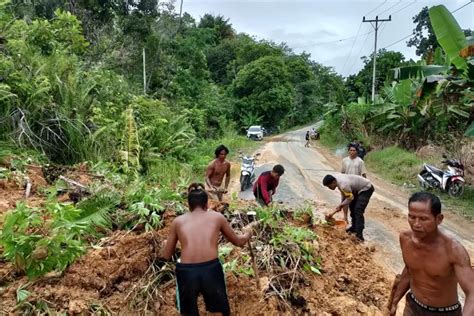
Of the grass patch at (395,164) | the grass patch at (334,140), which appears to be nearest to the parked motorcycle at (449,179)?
the grass patch at (395,164)

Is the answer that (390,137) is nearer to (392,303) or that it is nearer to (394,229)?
(394,229)

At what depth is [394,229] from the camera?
869cm

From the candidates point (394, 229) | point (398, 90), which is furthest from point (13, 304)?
point (398, 90)

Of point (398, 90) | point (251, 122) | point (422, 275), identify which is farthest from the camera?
point (251, 122)

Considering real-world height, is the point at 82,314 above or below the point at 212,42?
below

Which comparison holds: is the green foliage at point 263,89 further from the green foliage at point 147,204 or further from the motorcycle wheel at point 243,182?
the green foliage at point 147,204

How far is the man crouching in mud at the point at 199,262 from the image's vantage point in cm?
359

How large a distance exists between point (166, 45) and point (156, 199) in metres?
16.9

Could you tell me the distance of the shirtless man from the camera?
785cm

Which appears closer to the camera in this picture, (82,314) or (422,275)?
(422,275)

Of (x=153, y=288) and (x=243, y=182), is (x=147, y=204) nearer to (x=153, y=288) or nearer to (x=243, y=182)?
(x=153, y=288)

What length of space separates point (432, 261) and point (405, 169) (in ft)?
44.5

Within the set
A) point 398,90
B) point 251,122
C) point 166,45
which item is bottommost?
point 251,122

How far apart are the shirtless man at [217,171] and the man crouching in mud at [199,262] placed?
3925 mm
